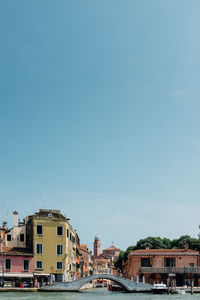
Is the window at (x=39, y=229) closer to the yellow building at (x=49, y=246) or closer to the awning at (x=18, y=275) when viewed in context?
the yellow building at (x=49, y=246)

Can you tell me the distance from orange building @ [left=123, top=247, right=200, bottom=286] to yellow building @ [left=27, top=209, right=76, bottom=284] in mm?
11529

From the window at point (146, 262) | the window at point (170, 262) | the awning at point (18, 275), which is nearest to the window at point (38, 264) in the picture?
the awning at point (18, 275)

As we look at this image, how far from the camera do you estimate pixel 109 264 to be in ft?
555

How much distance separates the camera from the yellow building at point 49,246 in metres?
56.1

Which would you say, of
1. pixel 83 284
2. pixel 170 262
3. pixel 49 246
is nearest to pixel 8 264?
pixel 49 246

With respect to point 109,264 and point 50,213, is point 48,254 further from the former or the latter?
point 109,264

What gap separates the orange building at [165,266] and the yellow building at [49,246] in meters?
11.5

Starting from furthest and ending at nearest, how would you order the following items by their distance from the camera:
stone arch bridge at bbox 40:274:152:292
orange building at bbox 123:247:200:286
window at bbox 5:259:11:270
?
orange building at bbox 123:247:200:286 < window at bbox 5:259:11:270 < stone arch bridge at bbox 40:274:152:292

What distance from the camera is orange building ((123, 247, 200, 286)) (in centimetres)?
6331

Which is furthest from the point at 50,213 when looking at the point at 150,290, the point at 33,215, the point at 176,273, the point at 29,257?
the point at 176,273

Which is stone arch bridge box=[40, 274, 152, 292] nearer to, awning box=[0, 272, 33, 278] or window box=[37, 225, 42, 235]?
awning box=[0, 272, 33, 278]

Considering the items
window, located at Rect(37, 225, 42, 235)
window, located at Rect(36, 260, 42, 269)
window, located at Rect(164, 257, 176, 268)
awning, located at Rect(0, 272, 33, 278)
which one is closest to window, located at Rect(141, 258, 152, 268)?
window, located at Rect(164, 257, 176, 268)

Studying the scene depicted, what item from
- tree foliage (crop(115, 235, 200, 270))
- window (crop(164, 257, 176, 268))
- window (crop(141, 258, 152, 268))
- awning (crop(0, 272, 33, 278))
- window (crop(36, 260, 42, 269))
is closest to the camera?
awning (crop(0, 272, 33, 278))

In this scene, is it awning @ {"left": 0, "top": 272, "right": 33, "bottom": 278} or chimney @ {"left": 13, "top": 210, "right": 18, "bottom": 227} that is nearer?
awning @ {"left": 0, "top": 272, "right": 33, "bottom": 278}
